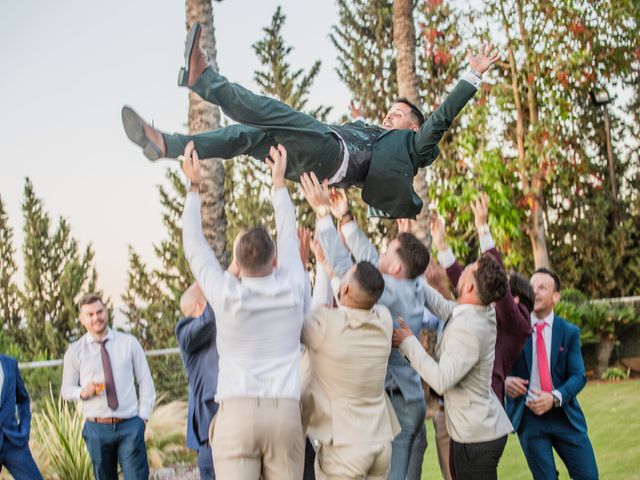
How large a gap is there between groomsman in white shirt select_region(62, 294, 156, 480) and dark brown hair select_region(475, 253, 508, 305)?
2.94 meters

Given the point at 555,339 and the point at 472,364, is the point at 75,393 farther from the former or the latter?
the point at 555,339

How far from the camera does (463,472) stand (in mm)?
3844

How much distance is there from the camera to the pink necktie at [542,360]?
15.3ft

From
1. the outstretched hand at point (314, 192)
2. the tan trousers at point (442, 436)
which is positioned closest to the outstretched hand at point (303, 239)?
the outstretched hand at point (314, 192)

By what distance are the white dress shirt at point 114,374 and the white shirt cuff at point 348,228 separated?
7.58 ft

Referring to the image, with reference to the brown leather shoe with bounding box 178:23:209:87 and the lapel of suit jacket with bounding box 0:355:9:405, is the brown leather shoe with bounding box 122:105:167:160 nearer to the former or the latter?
the brown leather shoe with bounding box 178:23:209:87

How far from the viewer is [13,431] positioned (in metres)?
5.43

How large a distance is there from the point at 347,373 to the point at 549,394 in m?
1.56

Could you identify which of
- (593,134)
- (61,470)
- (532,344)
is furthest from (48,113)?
(593,134)

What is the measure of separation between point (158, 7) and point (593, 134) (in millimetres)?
12689

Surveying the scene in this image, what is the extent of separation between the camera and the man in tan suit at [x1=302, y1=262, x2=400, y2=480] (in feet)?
11.4

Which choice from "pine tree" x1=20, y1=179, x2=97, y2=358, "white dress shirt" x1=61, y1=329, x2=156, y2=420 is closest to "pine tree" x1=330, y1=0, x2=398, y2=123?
"pine tree" x1=20, y1=179, x2=97, y2=358

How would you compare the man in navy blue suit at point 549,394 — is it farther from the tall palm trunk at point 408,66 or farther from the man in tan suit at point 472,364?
the tall palm trunk at point 408,66

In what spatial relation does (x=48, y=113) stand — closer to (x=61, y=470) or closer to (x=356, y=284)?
(x=61, y=470)
